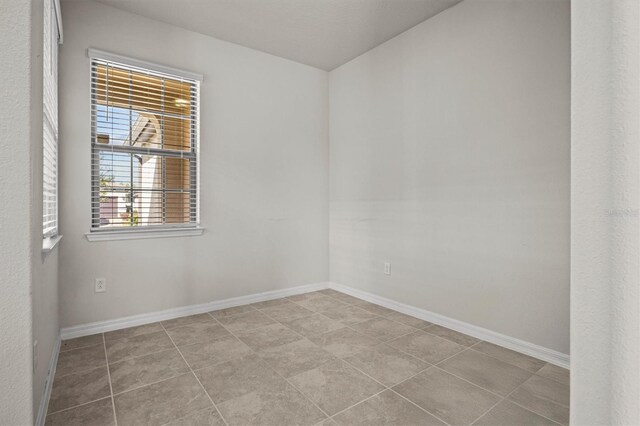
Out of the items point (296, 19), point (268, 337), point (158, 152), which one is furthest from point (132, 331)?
point (296, 19)

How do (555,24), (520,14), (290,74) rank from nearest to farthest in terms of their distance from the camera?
(555,24) < (520,14) < (290,74)

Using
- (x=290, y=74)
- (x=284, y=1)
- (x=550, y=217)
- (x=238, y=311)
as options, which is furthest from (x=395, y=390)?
(x=290, y=74)

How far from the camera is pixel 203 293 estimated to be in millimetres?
3301

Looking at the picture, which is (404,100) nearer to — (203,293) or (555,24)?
(555,24)

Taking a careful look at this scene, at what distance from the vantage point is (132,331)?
2.81m

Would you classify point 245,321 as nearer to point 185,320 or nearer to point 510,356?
point 185,320

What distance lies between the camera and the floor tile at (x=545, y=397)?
174cm

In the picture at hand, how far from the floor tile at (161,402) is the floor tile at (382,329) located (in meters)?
1.35

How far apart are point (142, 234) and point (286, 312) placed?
146cm

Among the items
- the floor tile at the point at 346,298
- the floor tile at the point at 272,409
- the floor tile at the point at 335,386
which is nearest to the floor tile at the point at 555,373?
the floor tile at the point at 335,386

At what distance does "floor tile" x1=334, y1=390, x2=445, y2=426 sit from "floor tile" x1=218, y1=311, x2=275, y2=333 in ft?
4.43

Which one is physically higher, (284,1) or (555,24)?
(284,1)

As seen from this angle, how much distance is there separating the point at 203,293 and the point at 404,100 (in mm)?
2643

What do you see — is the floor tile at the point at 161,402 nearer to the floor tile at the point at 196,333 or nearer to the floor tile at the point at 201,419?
the floor tile at the point at 201,419
